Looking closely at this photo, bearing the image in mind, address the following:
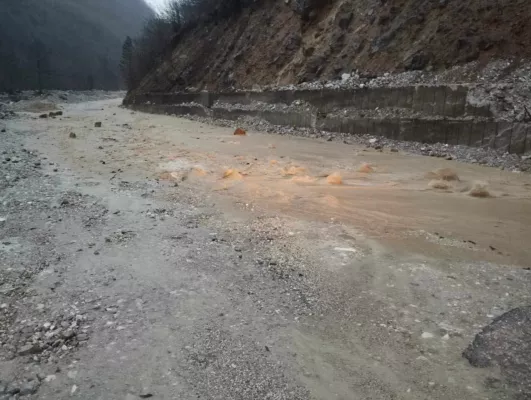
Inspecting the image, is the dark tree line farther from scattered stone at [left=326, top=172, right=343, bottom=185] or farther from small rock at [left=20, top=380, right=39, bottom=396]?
small rock at [left=20, top=380, right=39, bottom=396]

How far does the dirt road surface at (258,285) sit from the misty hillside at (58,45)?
154 ft

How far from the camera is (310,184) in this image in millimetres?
6270

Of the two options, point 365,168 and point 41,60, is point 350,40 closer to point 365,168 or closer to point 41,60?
point 365,168

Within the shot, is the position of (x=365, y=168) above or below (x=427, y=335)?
above

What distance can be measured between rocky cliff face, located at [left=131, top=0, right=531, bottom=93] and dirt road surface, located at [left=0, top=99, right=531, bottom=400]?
4.69 meters

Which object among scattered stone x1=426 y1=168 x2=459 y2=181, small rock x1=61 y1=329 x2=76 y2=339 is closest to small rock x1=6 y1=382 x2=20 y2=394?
small rock x1=61 y1=329 x2=76 y2=339

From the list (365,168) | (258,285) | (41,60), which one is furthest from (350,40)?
(41,60)

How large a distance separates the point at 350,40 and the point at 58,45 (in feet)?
246

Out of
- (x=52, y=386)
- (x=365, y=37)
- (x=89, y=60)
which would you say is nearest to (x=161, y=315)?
(x=52, y=386)

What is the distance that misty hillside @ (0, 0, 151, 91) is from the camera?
54.9 m

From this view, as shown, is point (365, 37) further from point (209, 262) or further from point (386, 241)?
point (209, 262)

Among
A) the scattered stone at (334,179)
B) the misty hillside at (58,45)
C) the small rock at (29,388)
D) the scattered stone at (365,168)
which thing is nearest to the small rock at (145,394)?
the small rock at (29,388)

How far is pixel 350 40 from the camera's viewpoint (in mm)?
13477

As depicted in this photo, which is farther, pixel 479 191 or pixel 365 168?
pixel 365 168
